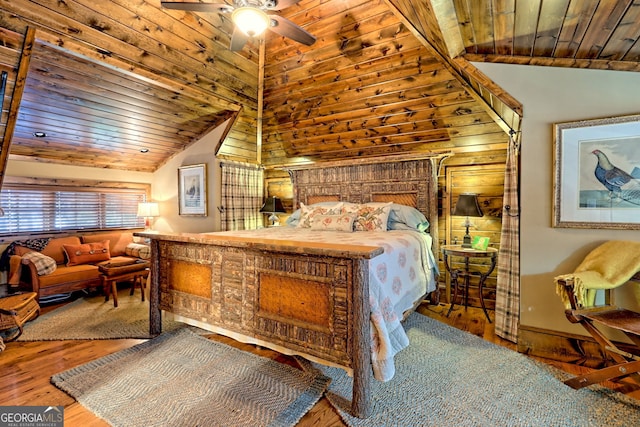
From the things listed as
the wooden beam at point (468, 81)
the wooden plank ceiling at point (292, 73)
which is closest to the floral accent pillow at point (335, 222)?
the wooden plank ceiling at point (292, 73)

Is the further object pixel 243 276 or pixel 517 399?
pixel 243 276

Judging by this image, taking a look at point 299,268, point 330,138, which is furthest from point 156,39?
point 299,268

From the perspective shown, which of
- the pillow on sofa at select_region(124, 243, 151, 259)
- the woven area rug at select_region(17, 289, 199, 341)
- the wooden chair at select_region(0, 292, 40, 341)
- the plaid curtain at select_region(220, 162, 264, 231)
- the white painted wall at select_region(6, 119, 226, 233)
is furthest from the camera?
the plaid curtain at select_region(220, 162, 264, 231)

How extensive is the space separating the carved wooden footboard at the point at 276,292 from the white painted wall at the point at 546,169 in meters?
1.66

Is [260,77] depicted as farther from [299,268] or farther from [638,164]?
[638,164]

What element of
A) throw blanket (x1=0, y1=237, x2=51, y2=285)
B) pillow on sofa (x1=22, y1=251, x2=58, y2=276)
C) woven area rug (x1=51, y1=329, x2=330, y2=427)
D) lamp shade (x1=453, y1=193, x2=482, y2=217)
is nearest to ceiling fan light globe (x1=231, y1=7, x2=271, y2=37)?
woven area rug (x1=51, y1=329, x2=330, y2=427)

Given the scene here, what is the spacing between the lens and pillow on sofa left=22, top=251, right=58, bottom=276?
11.3ft

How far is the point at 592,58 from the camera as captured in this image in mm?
2197

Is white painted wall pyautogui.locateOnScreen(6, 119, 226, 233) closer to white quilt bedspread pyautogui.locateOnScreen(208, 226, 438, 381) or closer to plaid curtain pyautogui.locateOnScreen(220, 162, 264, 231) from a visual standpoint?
plaid curtain pyautogui.locateOnScreen(220, 162, 264, 231)

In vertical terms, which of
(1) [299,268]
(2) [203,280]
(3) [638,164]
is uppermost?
(3) [638,164]

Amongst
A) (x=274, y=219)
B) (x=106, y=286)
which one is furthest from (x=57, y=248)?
(x=274, y=219)

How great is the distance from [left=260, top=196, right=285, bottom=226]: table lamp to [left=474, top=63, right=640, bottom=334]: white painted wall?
3365mm

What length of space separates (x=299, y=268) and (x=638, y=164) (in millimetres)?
2510

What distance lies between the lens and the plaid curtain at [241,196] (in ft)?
15.2
